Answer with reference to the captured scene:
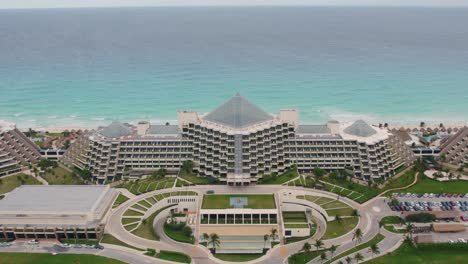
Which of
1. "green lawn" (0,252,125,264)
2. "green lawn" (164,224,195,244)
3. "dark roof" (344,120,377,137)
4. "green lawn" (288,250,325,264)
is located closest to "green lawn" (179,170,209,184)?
"green lawn" (164,224,195,244)

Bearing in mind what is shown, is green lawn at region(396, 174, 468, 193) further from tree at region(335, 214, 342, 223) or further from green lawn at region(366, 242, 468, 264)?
tree at region(335, 214, 342, 223)

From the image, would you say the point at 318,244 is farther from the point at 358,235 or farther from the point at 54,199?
the point at 54,199

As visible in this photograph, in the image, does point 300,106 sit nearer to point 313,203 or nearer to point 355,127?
point 355,127

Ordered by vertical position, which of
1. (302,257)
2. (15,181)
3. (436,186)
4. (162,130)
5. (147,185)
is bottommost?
(302,257)

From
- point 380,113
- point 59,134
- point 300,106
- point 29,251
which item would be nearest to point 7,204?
point 29,251

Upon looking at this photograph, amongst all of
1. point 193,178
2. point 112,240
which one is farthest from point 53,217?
point 193,178

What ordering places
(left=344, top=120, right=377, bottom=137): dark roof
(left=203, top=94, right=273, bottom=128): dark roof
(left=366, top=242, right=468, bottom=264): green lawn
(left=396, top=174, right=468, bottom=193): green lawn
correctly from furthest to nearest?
(left=344, top=120, right=377, bottom=137): dark roof
(left=203, top=94, right=273, bottom=128): dark roof
(left=396, top=174, right=468, bottom=193): green lawn
(left=366, top=242, right=468, bottom=264): green lawn

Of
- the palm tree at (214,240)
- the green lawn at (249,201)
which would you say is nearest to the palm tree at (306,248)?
the green lawn at (249,201)
